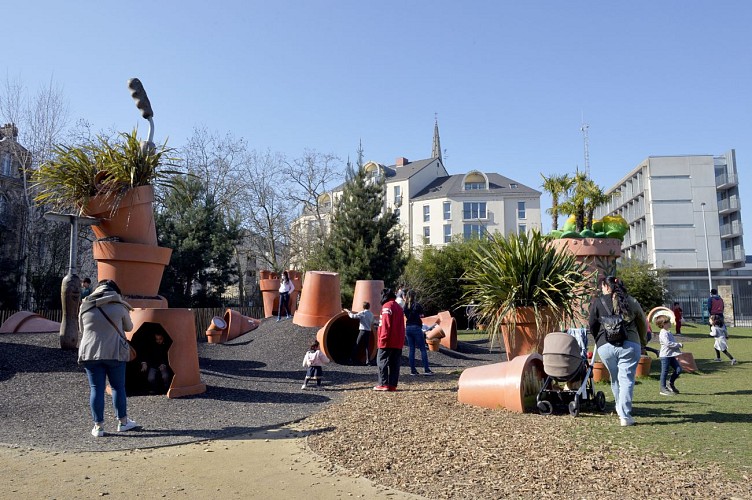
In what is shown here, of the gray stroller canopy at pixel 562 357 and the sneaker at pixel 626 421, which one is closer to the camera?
the sneaker at pixel 626 421

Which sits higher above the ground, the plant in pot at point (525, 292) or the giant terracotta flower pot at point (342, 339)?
the plant in pot at point (525, 292)

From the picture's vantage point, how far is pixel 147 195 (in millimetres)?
10156

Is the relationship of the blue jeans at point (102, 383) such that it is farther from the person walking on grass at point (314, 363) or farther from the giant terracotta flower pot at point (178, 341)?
the person walking on grass at point (314, 363)

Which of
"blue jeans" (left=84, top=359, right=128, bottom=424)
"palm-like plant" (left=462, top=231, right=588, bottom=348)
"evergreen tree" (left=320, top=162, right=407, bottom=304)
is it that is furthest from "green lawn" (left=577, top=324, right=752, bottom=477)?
"evergreen tree" (left=320, top=162, right=407, bottom=304)

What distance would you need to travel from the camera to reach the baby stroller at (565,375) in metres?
6.55

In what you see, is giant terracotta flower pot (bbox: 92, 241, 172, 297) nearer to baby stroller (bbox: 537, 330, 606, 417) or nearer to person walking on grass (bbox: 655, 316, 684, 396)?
baby stroller (bbox: 537, 330, 606, 417)

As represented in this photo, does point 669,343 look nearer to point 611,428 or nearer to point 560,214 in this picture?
point 611,428

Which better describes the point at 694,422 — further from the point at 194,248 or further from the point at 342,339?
the point at 194,248

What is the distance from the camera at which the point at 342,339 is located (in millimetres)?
13516

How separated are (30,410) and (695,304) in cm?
4878

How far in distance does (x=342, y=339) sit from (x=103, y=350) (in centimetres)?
790

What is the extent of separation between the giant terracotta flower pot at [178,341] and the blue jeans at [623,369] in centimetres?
537

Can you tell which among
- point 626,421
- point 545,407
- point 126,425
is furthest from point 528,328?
point 126,425

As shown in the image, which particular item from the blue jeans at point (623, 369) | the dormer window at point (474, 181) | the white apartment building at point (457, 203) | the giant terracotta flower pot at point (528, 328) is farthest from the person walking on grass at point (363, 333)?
the dormer window at point (474, 181)
